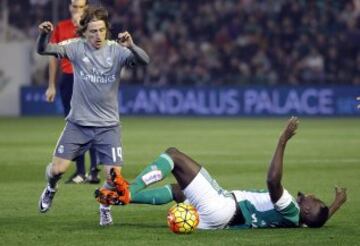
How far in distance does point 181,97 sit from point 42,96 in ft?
14.1

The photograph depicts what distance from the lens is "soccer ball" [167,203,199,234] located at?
1020 centimetres

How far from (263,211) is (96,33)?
2452 mm

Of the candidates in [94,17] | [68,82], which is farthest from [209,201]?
[68,82]

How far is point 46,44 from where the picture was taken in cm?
1111

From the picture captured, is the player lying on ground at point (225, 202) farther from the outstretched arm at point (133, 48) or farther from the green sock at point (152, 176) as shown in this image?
the outstretched arm at point (133, 48)

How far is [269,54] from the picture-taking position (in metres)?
34.5

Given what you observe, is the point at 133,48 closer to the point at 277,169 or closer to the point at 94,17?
the point at 94,17

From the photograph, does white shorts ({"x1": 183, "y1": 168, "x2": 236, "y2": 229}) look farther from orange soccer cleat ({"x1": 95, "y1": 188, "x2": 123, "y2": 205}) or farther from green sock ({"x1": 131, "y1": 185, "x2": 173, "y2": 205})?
orange soccer cleat ({"x1": 95, "y1": 188, "x2": 123, "y2": 205})

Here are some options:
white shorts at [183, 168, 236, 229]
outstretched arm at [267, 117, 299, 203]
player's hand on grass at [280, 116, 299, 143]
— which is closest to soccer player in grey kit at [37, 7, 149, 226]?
white shorts at [183, 168, 236, 229]

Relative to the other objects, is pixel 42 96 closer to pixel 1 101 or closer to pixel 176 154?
pixel 1 101

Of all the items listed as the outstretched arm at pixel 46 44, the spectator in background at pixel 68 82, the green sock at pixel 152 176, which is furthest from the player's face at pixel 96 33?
the spectator in background at pixel 68 82

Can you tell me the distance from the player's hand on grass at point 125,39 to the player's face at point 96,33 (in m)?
0.23

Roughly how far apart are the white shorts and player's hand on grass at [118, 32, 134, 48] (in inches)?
59.1

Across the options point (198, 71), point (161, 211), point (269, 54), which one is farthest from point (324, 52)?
point (161, 211)
